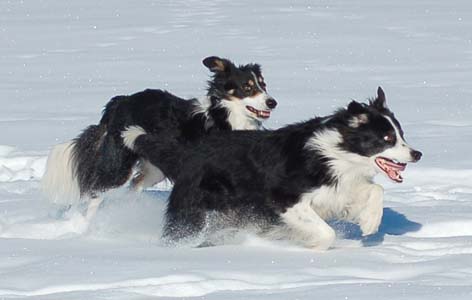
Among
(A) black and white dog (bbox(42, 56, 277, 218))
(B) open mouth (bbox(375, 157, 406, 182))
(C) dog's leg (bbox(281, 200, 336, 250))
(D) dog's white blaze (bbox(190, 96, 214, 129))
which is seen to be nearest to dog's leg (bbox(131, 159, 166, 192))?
→ (A) black and white dog (bbox(42, 56, 277, 218))

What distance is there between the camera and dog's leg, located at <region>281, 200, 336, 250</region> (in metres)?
6.80

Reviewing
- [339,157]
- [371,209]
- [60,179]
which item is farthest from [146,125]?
[371,209]

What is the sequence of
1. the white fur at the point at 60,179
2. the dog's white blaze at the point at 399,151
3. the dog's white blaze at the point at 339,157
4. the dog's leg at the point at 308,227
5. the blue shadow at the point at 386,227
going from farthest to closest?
the white fur at the point at 60,179 → the blue shadow at the point at 386,227 → the dog's white blaze at the point at 339,157 → the dog's leg at the point at 308,227 → the dog's white blaze at the point at 399,151

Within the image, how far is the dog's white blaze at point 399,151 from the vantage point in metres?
6.69

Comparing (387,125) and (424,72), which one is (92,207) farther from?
(424,72)

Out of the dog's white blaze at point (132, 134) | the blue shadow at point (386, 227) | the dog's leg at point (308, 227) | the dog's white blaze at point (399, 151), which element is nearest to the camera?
the dog's white blaze at point (399, 151)

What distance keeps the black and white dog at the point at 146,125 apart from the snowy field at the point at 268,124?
0.22 metres

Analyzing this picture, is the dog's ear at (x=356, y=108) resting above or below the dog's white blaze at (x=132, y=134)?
above

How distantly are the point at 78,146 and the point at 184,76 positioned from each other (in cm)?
642

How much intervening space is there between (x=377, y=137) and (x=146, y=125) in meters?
2.11

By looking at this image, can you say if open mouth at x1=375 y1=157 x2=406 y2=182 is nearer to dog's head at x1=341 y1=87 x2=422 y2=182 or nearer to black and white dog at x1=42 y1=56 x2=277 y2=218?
dog's head at x1=341 y1=87 x2=422 y2=182

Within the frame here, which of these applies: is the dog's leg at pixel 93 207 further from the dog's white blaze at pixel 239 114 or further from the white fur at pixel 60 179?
the dog's white blaze at pixel 239 114

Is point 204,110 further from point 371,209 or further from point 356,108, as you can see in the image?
point 371,209

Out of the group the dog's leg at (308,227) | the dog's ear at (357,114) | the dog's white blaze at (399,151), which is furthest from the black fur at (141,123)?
the dog's white blaze at (399,151)
